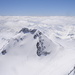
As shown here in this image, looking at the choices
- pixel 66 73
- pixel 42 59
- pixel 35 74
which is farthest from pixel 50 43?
pixel 66 73

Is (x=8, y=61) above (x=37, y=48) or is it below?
below

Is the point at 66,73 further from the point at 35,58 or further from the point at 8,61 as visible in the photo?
the point at 8,61

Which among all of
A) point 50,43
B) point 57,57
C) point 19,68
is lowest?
point 19,68

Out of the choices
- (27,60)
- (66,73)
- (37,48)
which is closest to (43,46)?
(37,48)

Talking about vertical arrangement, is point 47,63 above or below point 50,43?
below

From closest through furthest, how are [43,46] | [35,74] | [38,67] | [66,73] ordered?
[66,73], [35,74], [38,67], [43,46]

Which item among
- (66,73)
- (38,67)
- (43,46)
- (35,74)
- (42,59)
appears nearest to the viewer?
(66,73)

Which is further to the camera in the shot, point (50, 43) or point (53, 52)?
point (50, 43)

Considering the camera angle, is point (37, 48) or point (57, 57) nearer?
point (57, 57)

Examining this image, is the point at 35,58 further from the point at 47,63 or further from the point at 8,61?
the point at 8,61
